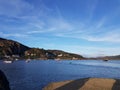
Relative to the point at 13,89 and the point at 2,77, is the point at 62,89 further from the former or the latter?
the point at 13,89

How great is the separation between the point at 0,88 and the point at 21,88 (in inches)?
1198

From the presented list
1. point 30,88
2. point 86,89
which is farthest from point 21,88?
point 86,89

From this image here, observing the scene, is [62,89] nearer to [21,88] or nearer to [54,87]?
[54,87]

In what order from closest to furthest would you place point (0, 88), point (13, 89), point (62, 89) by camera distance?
point (0, 88) → point (62, 89) → point (13, 89)

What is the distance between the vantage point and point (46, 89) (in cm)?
2339

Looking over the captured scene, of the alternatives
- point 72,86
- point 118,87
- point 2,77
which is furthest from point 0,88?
point 118,87

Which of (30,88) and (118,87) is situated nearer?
(118,87)

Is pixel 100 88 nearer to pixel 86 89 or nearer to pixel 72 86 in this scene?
pixel 86 89

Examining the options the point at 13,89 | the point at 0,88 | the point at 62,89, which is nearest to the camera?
the point at 0,88

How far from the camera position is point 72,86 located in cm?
2231

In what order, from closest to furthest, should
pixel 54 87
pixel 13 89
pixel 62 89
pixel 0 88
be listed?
pixel 0 88 → pixel 62 89 → pixel 54 87 → pixel 13 89

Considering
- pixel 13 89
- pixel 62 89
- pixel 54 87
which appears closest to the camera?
pixel 62 89

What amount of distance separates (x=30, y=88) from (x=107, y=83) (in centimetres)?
2901

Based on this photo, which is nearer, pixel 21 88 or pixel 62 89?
pixel 62 89
